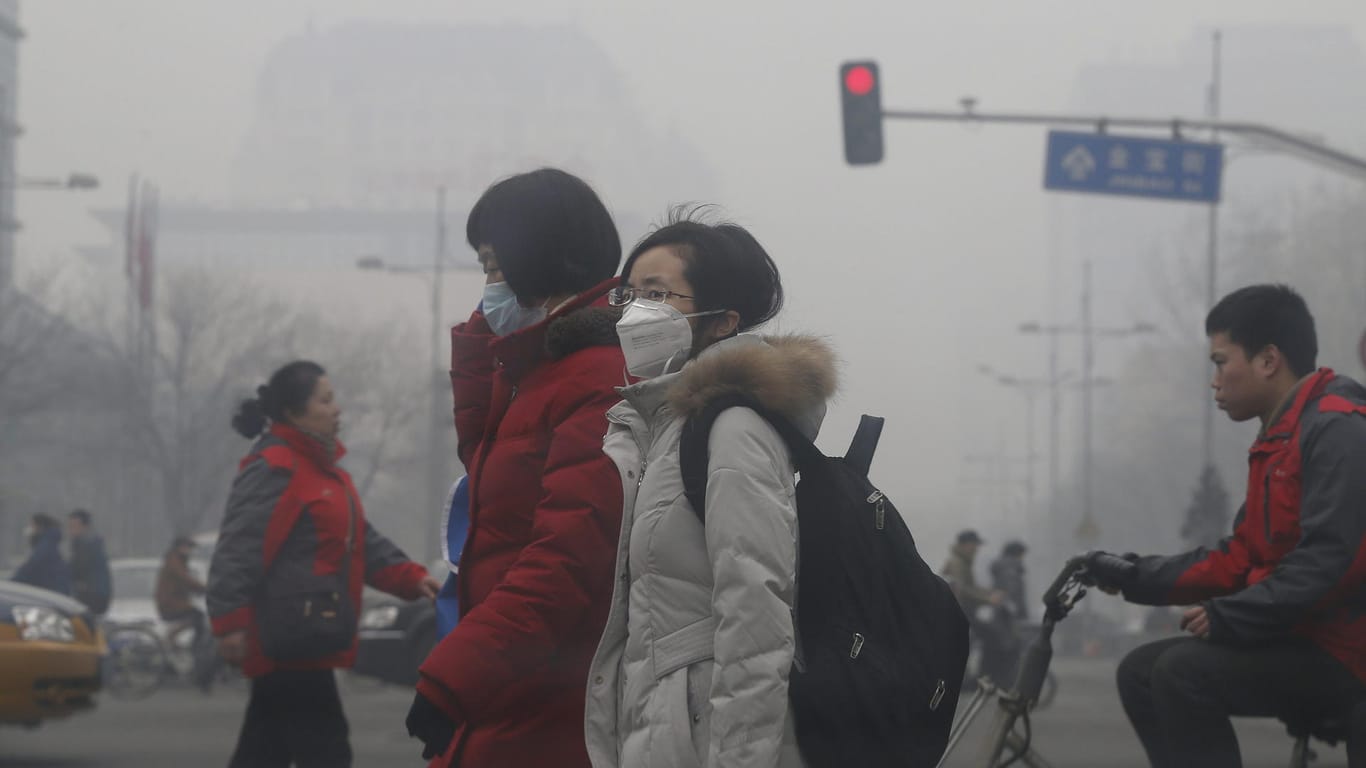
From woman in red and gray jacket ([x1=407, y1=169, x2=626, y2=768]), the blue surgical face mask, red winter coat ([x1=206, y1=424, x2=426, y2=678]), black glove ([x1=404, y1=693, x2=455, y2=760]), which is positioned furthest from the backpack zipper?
red winter coat ([x1=206, y1=424, x2=426, y2=678])

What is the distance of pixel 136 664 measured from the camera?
18.7 metres

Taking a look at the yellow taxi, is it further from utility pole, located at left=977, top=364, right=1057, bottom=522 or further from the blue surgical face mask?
utility pole, located at left=977, top=364, right=1057, bottom=522

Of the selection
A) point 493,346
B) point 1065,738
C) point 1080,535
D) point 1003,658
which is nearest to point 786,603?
point 493,346

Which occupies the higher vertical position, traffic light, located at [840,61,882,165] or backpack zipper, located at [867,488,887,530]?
traffic light, located at [840,61,882,165]

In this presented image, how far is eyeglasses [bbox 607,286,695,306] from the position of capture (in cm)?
346

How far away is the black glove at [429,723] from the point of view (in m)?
3.29

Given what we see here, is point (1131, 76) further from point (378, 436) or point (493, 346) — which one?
point (493, 346)

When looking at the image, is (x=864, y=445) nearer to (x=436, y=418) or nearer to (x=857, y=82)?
(x=857, y=82)

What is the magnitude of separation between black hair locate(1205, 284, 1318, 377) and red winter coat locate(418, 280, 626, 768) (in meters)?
1.69

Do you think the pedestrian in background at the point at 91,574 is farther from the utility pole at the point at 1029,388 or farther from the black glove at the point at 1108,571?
the utility pole at the point at 1029,388

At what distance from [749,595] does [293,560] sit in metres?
3.20

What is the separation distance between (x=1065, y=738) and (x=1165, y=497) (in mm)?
54068

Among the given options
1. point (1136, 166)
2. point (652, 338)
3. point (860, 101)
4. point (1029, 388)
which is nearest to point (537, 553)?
point (652, 338)

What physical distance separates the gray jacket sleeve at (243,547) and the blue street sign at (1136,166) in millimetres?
12042
